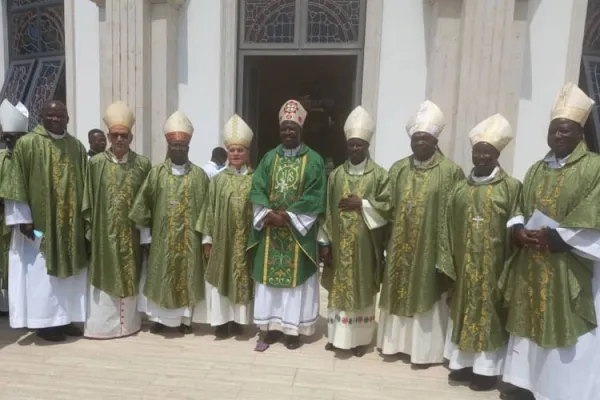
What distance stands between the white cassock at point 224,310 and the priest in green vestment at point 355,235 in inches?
30.7

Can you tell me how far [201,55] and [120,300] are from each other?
13.2ft

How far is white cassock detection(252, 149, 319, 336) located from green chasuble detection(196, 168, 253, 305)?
0.13 m

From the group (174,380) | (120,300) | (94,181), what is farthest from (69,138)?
(174,380)

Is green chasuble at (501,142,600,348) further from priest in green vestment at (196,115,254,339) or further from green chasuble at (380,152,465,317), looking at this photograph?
priest in green vestment at (196,115,254,339)

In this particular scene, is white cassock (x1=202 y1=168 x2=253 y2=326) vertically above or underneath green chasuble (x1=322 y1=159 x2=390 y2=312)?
Result: underneath

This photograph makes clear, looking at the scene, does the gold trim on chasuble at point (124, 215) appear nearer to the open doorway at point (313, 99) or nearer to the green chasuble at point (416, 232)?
the green chasuble at point (416, 232)

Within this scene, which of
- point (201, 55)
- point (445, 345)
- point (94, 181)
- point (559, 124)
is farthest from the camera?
point (201, 55)

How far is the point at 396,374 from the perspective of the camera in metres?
3.45

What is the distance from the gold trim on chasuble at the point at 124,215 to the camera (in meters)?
3.78

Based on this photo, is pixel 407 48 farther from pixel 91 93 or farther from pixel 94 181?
pixel 91 93

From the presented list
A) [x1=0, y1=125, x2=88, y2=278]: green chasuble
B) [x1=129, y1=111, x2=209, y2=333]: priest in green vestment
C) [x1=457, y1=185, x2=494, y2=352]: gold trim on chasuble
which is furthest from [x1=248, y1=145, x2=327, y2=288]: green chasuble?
[x1=0, y1=125, x2=88, y2=278]: green chasuble

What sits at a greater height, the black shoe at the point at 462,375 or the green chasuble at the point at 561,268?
the green chasuble at the point at 561,268

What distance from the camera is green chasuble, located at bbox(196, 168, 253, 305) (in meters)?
3.81

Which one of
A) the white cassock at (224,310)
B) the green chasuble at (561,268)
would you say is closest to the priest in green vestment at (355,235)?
the white cassock at (224,310)
